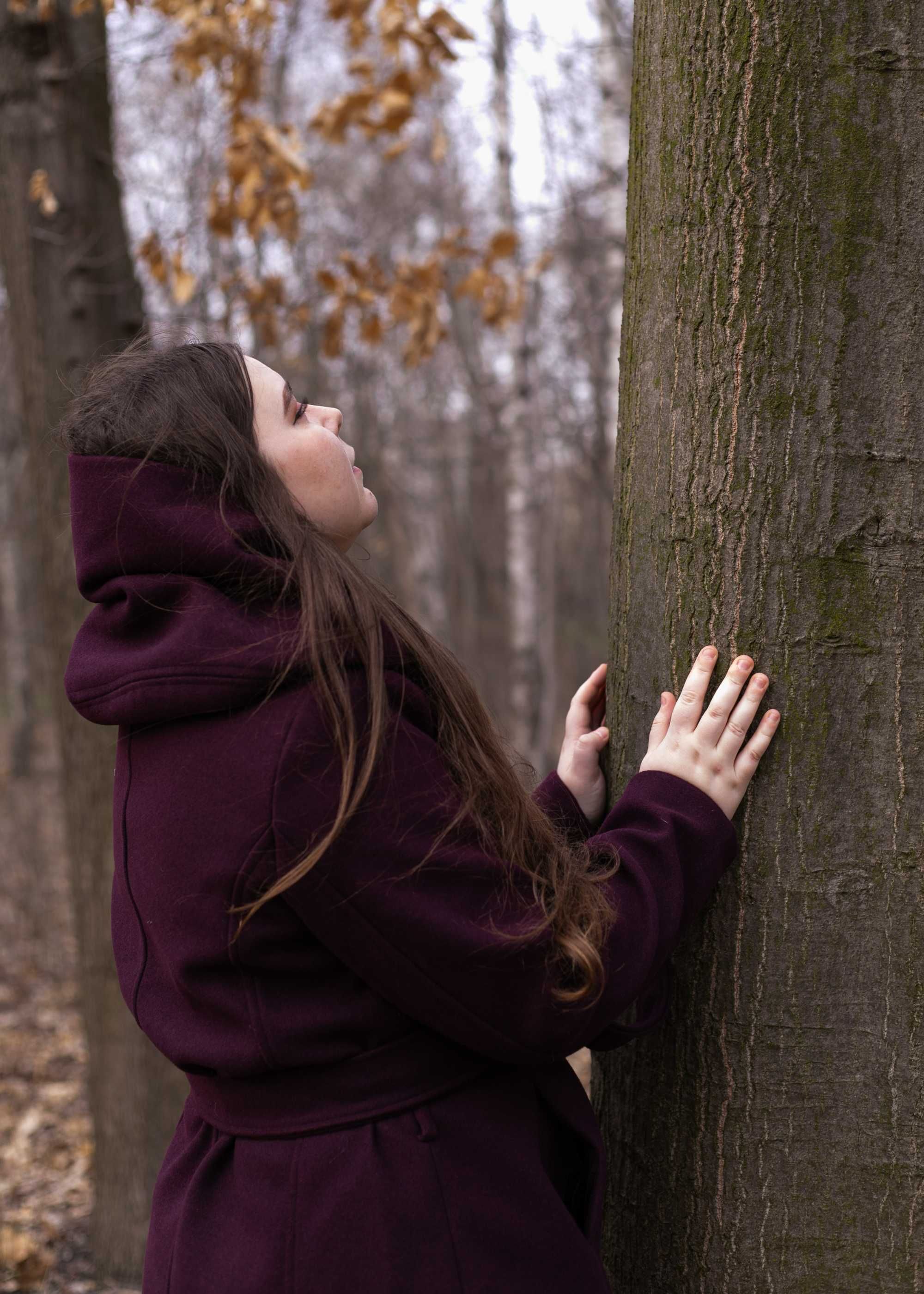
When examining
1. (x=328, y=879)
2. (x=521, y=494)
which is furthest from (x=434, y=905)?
(x=521, y=494)

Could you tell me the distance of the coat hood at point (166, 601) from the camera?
4.26ft

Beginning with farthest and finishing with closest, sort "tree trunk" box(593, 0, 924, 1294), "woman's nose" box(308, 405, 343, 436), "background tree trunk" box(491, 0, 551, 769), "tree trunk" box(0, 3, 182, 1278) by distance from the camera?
"background tree trunk" box(491, 0, 551, 769)
"tree trunk" box(0, 3, 182, 1278)
"woman's nose" box(308, 405, 343, 436)
"tree trunk" box(593, 0, 924, 1294)

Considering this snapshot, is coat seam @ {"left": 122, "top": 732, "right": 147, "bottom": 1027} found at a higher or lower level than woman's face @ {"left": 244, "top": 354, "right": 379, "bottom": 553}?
lower

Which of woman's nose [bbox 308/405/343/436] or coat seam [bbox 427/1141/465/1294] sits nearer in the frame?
coat seam [bbox 427/1141/465/1294]

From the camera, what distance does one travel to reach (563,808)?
1.74m

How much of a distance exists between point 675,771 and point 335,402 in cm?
1217

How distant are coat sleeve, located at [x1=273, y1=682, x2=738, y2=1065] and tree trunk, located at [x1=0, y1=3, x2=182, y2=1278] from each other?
109 inches

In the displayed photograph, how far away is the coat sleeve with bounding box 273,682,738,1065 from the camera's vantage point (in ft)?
4.18

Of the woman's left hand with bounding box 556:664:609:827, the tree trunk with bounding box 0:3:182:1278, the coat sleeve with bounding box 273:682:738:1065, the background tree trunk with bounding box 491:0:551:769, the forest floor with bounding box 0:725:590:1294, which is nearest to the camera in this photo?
the coat sleeve with bounding box 273:682:738:1065

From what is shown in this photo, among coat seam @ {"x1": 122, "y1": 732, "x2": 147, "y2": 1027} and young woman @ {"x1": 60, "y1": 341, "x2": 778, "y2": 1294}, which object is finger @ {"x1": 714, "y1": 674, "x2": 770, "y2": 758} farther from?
coat seam @ {"x1": 122, "y1": 732, "x2": 147, "y2": 1027}

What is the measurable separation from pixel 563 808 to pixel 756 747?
38 centimetres

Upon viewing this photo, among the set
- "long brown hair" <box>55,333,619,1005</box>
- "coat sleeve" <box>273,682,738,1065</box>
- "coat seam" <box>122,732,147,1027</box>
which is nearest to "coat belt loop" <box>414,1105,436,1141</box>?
"coat sleeve" <box>273,682,738,1065</box>

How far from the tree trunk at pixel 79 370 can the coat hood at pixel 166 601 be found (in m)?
2.48

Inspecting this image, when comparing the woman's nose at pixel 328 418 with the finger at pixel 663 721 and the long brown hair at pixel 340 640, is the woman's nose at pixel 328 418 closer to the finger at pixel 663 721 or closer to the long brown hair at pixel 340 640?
the long brown hair at pixel 340 640
